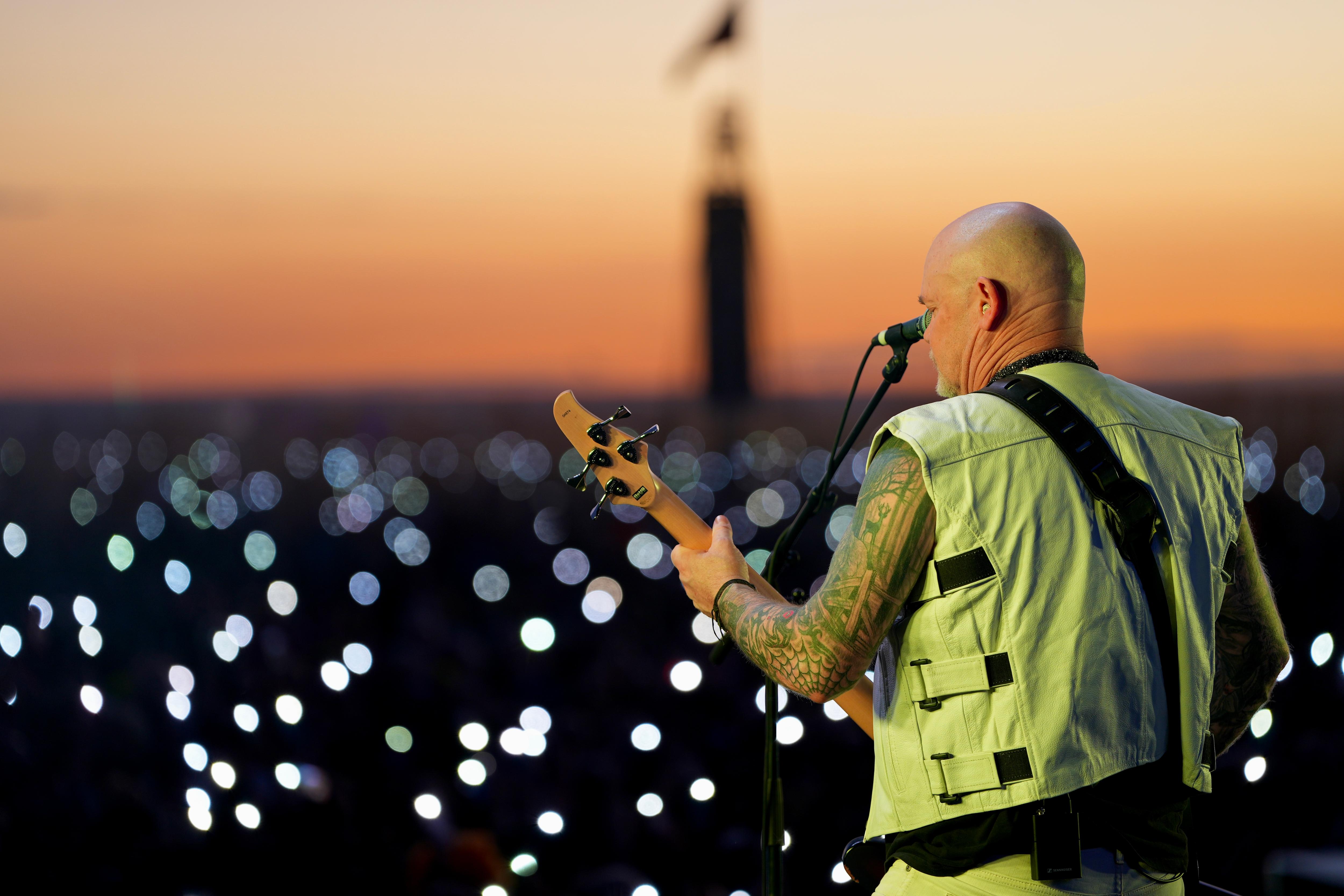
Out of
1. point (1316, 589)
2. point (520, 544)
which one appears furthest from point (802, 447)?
point (1316, 589)

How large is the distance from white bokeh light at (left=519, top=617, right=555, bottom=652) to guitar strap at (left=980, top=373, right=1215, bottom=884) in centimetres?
862

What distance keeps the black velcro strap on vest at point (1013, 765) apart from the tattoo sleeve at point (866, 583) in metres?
0.25

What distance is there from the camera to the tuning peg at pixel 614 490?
A: 2658mm

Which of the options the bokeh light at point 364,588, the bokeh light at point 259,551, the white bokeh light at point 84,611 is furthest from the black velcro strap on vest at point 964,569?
the bokeh light at point 259,551

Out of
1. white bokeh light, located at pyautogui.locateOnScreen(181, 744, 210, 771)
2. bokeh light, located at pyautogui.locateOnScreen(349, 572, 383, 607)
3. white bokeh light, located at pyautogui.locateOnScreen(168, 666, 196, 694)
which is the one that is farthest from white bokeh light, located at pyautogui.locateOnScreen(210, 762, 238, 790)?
bokeh light, located at pyautogui.locateOnScreen(349, 572, 383, 607)

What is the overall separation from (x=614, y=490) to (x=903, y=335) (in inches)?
29.8

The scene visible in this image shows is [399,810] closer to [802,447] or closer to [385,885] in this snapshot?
[385,885]

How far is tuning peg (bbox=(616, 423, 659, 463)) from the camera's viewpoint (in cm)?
268

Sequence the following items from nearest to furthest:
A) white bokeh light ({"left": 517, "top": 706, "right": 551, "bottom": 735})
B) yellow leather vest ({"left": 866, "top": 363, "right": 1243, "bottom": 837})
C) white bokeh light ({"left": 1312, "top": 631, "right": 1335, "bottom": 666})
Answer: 1. yellow leather vest ({"left": 866, "top": 363, "right": 1243, "bottom": 837})
2. white bokeh light ({"left": 1312, "top": 631, "right": 1335, "bottom": 666})
3. white bokeh light ({"left": 517, "top": 706, "right": 551, "bottom": 735})

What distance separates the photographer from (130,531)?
62.0 ft

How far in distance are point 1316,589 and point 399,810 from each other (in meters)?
9.26

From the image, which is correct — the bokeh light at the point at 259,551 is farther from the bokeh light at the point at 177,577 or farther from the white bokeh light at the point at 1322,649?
the white bokeh light at the point at 1322,649

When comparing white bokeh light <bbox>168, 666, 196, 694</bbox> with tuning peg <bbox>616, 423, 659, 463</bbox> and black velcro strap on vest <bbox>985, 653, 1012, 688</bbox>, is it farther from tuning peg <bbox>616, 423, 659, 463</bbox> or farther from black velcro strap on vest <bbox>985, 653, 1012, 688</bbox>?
black velcro strap on vest <bbox>985, 653, 1012, 688</bbox>

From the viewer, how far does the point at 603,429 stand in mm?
2705
